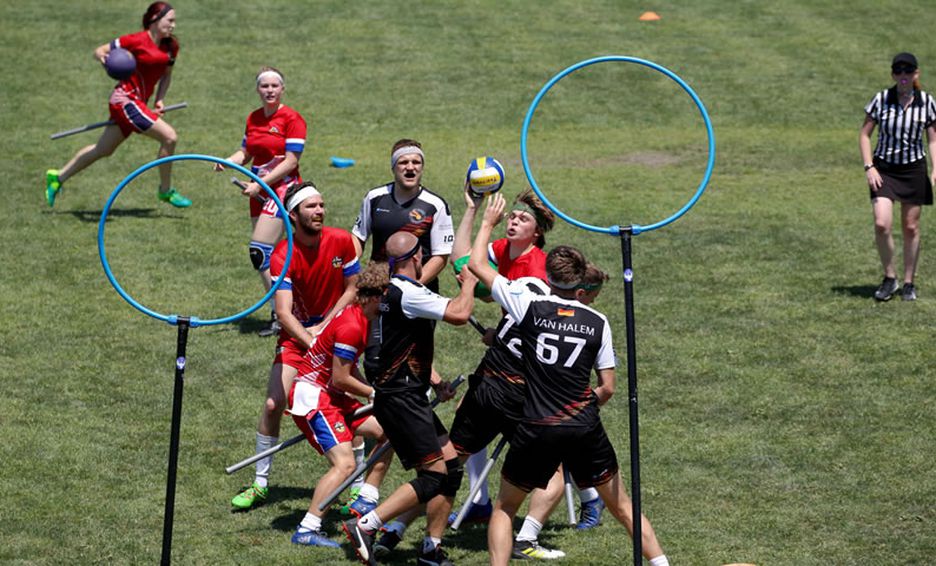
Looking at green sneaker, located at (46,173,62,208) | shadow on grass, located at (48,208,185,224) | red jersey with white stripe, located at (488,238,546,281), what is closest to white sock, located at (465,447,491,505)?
red jersey with white stripe, located at (488,238,546,281)

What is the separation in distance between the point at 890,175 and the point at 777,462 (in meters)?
5.09

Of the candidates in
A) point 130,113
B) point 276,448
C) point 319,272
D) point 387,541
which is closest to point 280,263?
point 319,272

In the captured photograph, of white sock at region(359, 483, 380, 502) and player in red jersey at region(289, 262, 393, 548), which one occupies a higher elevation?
player in red jersey at region(289, 262, 393, 548)

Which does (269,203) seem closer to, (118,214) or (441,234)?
(441,234)

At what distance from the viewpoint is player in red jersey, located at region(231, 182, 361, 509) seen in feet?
32.0

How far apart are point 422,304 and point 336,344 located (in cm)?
70

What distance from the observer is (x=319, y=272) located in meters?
10.0

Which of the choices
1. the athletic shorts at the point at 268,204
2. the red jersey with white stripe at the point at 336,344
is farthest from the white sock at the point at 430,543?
the athletic shorts at the point at 268,204

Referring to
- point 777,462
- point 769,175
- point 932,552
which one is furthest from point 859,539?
point 769,175

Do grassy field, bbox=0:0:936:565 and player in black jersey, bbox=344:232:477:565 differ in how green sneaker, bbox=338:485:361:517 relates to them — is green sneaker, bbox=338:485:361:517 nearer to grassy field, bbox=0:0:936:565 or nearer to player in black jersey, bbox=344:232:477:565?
grassy field, bbox=0:0:936:565

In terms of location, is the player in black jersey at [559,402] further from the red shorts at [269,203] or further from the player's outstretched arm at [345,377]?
the red shorts at [269,203]

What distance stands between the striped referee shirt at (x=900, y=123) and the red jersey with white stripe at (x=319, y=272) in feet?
22.7

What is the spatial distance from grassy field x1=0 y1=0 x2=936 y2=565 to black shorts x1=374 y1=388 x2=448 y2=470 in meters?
0.88

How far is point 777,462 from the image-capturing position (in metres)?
10.6
